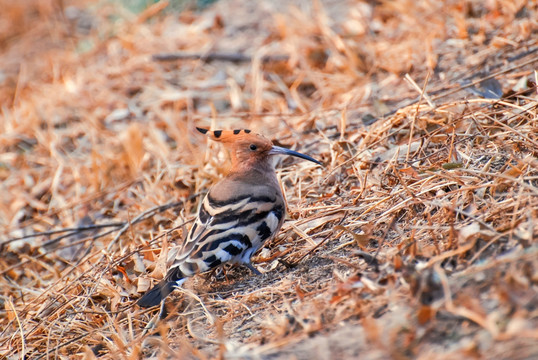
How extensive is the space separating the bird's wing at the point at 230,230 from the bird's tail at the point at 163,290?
0.12ft

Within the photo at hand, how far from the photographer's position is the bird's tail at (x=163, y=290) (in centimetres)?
257

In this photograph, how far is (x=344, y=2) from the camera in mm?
5820

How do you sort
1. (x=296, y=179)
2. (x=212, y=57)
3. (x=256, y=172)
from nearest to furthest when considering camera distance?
(x=256, y=172), (x=296, y=179), (x=212, y=57)

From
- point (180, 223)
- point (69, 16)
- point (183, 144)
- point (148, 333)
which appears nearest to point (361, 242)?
point (148, 333)

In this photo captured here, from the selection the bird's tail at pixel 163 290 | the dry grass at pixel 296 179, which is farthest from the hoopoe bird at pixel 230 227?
the dry grass at pixel 296 179

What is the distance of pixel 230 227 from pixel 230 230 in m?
0.02

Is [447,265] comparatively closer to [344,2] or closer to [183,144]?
[183,144]

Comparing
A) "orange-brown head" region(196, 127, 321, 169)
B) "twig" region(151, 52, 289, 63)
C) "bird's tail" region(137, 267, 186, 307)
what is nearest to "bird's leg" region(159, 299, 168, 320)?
"bird's tail" region(137, 267, 186, 307)

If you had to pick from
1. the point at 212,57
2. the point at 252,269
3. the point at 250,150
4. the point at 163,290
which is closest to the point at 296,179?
the point at 250,150

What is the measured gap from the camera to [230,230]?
A: 8.87ft

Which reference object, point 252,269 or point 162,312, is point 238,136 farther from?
point 162,312

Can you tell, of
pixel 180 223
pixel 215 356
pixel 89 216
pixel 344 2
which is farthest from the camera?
pixel 344 2

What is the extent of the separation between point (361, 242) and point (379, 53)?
2.61 metres

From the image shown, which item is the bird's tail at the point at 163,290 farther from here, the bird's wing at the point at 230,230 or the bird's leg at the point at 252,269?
the bird's leg at the point at 252,269
